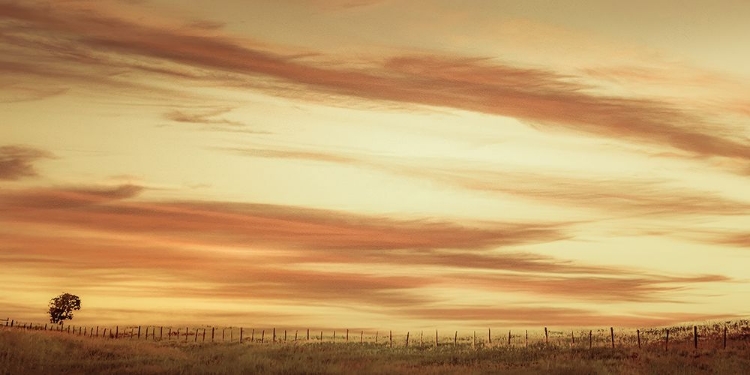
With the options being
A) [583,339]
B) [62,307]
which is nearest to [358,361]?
[583,339]

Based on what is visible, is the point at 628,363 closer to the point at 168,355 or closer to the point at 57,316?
the point at 168,355

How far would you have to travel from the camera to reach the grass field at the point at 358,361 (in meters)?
36.3

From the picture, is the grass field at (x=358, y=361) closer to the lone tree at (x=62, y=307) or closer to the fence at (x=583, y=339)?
the fence at (x=583, y=339)

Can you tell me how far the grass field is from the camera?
3634cm

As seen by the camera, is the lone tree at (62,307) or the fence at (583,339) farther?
the lone tree at (62,307)

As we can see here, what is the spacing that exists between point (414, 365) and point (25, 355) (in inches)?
794

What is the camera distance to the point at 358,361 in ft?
147

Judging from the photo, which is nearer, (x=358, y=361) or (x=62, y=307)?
(x=358, y=361)

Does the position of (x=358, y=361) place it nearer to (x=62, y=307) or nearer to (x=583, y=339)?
(x=583, y=339)

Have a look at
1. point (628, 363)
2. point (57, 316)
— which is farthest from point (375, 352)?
point (57, 316)

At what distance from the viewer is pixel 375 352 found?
5681 centimetres

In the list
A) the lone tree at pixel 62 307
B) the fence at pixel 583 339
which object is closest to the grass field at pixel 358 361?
the fence at pixel 583 339

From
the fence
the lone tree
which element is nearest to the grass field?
the fence

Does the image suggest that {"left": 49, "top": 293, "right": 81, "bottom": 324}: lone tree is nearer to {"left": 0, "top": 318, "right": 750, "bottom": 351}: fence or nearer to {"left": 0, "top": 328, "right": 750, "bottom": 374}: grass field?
{"left": 0, "top": 318, "right": 750, "bottom": 351}: fence
